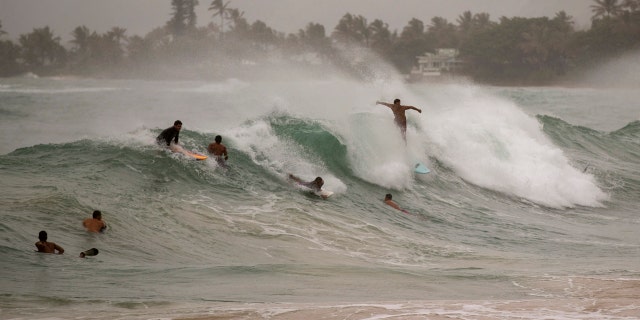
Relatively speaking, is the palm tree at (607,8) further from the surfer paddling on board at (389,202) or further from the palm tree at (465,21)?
the surfer paddling on board at (389,202)

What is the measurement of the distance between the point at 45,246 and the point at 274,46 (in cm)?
17396

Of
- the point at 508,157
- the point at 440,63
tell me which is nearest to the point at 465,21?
the point at 440,63

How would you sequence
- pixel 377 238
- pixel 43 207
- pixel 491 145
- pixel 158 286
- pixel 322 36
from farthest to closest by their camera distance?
pixel 322 36, pixel 491 145, pixel 377 238, pixel 43 207, pixel 158 286

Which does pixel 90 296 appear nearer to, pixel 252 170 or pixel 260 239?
pixel 260 239

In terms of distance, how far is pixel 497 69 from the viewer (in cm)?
13825

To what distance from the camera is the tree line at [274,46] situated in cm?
13712

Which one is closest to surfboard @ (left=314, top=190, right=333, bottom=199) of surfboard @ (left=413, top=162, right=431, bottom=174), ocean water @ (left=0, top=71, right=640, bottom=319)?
ocean water @ (left=0, top=71, right=640, bottom=319)

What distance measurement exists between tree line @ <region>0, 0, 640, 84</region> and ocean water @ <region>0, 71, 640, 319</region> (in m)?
112

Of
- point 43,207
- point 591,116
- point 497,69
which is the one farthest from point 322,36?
point 43,207

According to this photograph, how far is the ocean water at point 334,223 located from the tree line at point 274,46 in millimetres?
112153

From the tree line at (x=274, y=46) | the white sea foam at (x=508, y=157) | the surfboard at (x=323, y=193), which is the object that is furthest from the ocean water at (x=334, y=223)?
the tree line at (x=274, y=46)

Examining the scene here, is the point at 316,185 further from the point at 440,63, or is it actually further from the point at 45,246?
the point at 440,63

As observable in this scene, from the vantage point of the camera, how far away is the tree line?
137 metres

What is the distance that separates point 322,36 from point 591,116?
11896 cm
